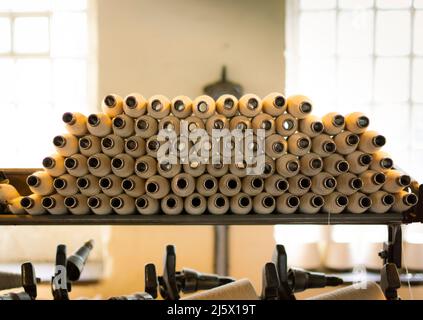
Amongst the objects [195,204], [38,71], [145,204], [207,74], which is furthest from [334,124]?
[38,71]

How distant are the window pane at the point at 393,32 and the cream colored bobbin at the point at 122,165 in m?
1.73

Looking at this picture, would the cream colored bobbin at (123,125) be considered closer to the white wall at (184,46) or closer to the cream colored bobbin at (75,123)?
the cream colored bobbin at (75,123)

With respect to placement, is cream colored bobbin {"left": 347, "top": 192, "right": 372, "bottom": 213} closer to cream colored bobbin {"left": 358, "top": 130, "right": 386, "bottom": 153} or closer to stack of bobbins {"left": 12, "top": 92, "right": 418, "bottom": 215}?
stack of bobbins {"left": 12, "top": 92, "right": 418, "bottom": 215}

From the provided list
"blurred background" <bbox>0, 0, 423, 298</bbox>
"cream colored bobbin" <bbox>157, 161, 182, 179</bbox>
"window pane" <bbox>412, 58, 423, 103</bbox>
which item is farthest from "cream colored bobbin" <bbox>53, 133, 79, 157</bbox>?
"window pane" <bbox>412, 58, 423, 103</bbox>

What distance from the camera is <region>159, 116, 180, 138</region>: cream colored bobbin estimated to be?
122 cm

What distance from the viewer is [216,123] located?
4.02ft

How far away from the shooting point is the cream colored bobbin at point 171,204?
120cm

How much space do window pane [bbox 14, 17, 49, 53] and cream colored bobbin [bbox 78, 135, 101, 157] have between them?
1534 millimetres

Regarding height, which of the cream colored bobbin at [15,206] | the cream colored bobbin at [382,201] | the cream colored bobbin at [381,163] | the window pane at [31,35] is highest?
the window pane at [31,35]

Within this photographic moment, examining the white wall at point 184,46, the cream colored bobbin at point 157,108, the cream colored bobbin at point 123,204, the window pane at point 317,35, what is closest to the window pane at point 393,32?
the window pane at point 317,35

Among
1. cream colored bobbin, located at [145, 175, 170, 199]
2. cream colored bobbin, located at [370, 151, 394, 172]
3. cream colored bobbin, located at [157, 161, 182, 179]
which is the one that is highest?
cream colored bobbin, located at [370, 151, 394, 172]
